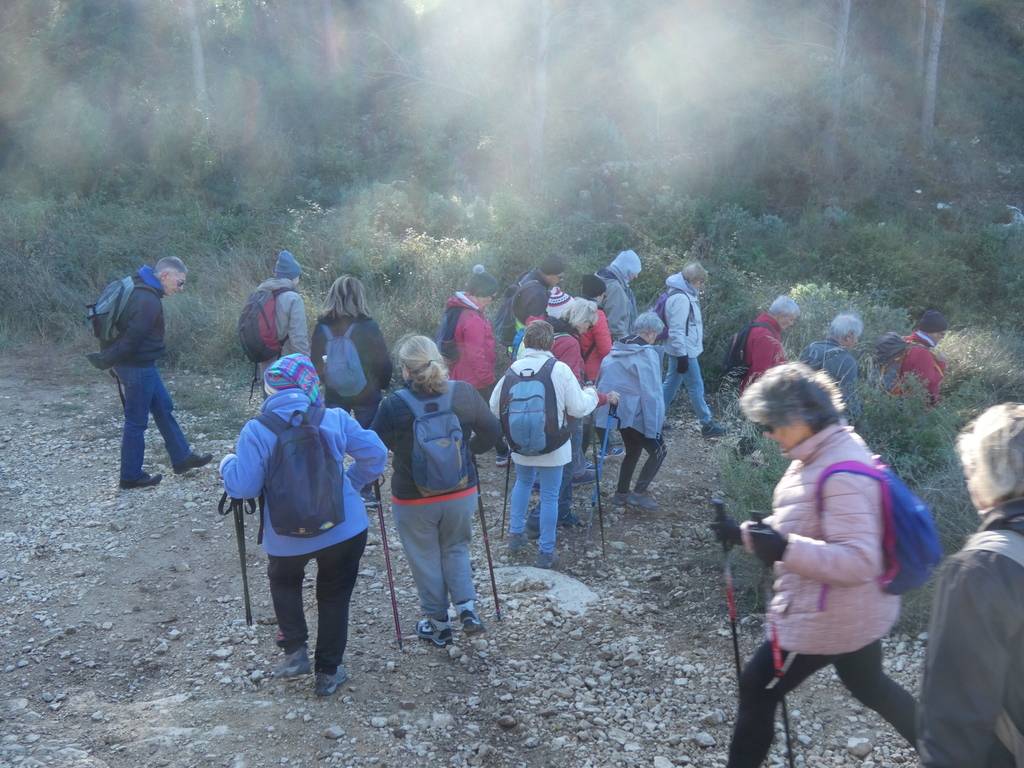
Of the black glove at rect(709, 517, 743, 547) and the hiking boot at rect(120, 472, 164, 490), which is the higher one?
the black glove at rect(709, 517, 743, 547)

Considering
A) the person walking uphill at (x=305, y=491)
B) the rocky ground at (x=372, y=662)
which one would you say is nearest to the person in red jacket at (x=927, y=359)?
the rocky ground at (x=372, y=662)

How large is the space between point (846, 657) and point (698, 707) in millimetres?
1404

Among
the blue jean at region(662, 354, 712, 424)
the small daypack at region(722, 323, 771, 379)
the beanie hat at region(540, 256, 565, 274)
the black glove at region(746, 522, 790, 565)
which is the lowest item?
the blue jean at region(662, 354, 712, 424)

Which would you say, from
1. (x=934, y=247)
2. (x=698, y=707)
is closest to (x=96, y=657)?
(x=698, y=707)

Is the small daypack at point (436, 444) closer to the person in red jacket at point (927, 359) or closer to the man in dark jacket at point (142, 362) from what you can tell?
the man in dark jacket at point (142, 362)

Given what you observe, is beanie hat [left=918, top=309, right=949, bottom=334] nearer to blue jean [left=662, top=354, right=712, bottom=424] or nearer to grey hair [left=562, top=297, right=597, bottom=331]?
blue jean [left=662, top=354, right=712, bottom=424]

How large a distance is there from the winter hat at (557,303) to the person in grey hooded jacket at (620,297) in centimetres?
116

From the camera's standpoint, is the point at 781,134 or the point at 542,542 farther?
the point at 781,134

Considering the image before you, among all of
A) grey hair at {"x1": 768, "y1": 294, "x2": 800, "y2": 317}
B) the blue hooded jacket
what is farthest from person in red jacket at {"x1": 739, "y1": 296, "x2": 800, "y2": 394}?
the blue hooded jacket

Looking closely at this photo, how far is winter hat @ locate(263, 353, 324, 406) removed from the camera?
150 inches

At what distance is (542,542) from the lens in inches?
223

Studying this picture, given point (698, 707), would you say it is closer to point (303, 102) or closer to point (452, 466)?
point (452, 466)

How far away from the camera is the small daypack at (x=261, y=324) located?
22.3ft

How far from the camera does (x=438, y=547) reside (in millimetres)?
4613
